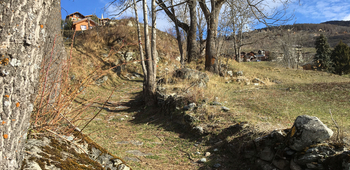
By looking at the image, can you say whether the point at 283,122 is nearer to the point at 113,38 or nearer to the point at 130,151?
the point at 130,151

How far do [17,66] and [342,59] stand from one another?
40284 millimetres

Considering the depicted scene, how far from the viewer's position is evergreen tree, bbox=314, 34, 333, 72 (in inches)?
1273

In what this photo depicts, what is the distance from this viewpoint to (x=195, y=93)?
6.98 metres

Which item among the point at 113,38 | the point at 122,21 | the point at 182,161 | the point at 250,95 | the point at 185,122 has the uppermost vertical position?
the point at 122,21

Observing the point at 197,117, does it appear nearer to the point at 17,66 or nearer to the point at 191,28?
the point at 17,66

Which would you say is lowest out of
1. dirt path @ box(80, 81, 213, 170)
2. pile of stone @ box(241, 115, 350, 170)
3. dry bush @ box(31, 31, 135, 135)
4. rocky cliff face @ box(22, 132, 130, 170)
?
dirt path @ box(80, 81, 213, 170)

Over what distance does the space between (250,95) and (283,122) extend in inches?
112

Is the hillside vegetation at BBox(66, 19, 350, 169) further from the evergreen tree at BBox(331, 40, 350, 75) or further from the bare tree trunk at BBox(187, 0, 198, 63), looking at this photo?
the evergreen tree at BBox(331, 40, 350, 75)

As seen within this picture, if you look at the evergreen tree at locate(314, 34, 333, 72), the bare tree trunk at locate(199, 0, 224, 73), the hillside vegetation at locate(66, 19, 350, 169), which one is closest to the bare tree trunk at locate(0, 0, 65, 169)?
the hillside vegetation at locate(66, 19, 350, 169)

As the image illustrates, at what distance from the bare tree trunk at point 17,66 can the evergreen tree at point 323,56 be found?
38.7 m

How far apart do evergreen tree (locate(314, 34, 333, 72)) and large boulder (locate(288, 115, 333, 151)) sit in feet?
116

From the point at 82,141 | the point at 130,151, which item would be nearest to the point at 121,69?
the point at 130,151

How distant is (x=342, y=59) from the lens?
105ft

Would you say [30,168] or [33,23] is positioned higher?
[33,23]
